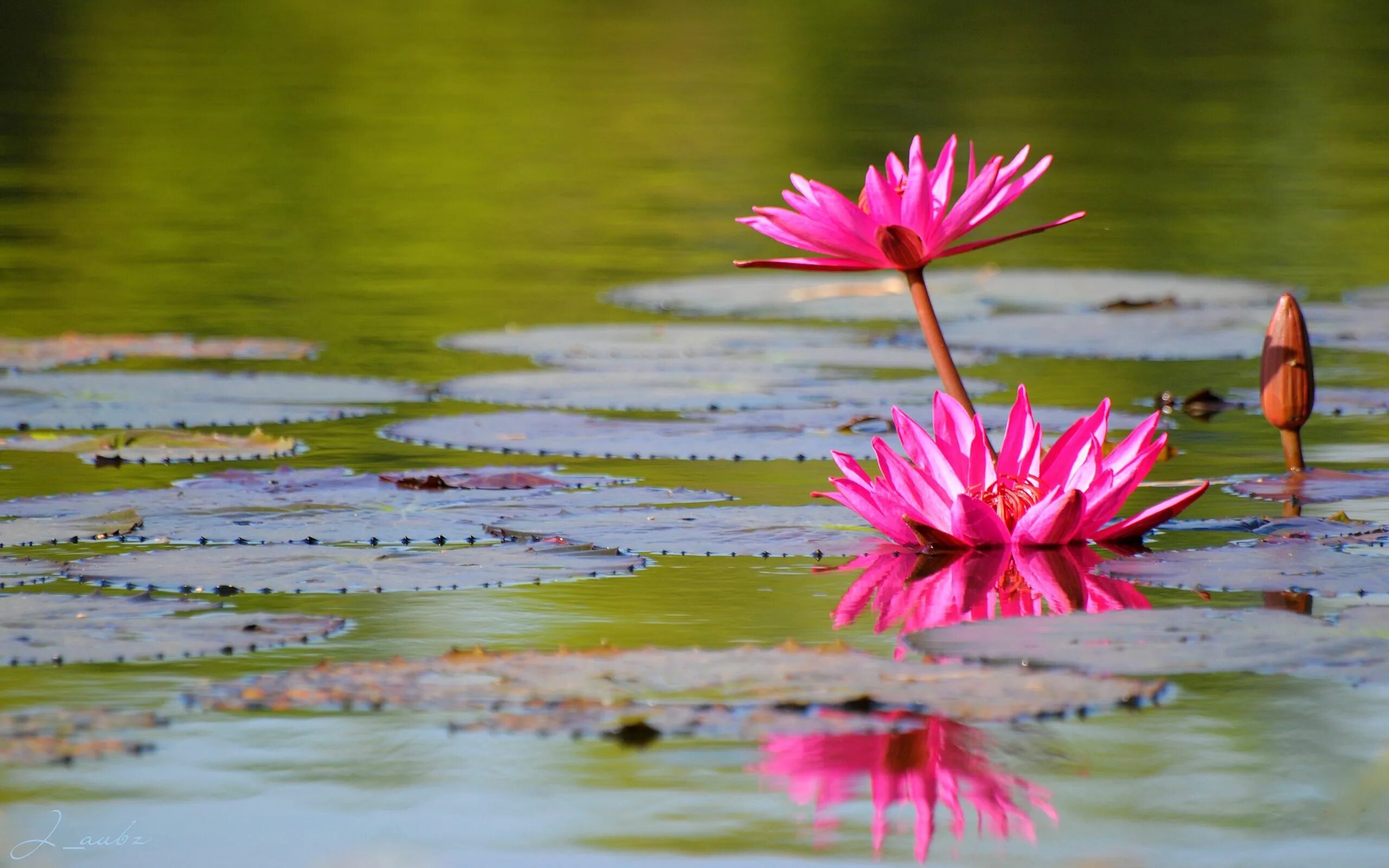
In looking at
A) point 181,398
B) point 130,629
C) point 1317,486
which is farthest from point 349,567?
point 181,398

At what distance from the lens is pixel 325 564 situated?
9.35ft

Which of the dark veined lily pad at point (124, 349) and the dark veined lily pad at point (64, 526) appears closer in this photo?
the dark veined lily pad at point (64, 526)

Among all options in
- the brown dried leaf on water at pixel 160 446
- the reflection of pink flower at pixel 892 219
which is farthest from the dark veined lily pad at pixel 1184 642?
the brown dried leaf on water at pixel 160 446

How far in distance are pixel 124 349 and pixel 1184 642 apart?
3.46 m

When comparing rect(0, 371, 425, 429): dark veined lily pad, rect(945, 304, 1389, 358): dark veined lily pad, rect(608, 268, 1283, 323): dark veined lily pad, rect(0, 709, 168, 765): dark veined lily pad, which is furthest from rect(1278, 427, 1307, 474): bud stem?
rect(608, 268, 1283, 323): dark veined lily pad

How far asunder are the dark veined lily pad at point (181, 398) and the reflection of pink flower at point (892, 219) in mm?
1611

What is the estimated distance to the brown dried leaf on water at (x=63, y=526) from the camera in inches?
118

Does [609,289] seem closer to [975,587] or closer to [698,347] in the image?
[698,347]

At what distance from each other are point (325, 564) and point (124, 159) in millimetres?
8263

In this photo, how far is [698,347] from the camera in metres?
5.50

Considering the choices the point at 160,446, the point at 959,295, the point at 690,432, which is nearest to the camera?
the point at 160,446

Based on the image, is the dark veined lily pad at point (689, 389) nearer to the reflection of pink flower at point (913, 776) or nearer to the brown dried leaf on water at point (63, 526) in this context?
the brown dried leaf on water at point (63, 526)

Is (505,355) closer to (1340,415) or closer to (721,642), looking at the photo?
(1340,415)

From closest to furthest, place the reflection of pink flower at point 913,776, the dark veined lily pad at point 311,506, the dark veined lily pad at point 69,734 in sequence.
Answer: the reflection of pink flower at point 913,776 < the dark veined lily pad at point 69,734 < the dark veined lily pad at point 311,506
